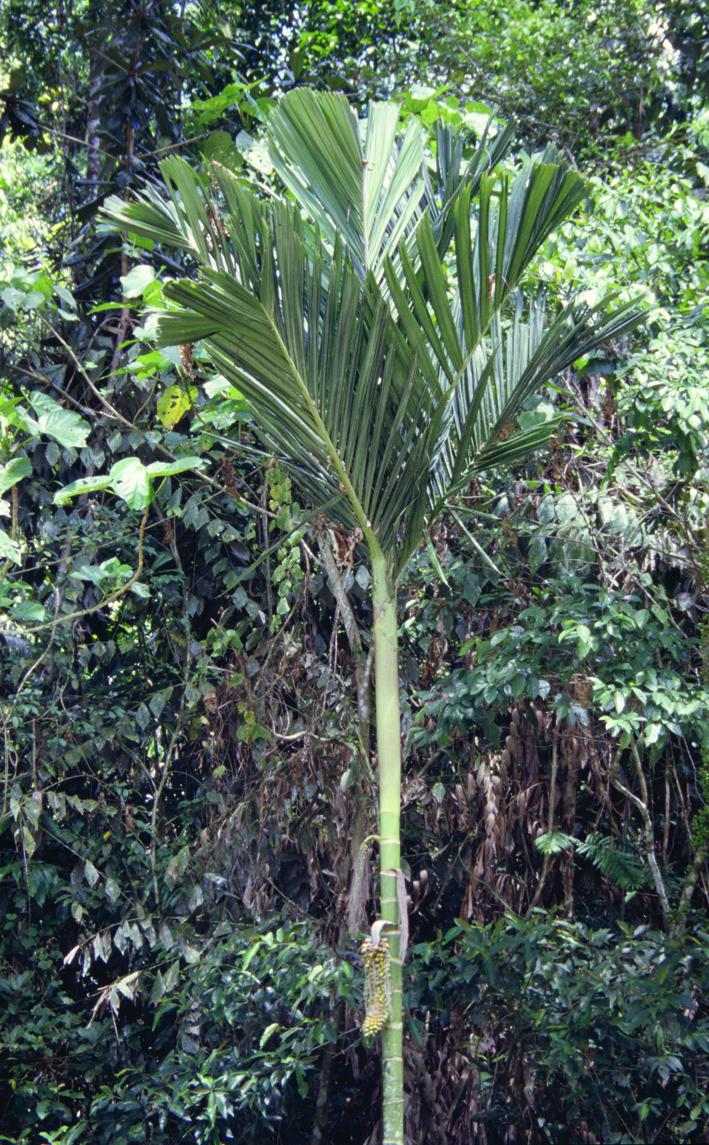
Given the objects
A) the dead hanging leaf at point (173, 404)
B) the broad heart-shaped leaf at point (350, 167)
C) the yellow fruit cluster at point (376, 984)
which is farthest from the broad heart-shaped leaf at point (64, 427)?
the yellow fruit cluster at point (376, 984)

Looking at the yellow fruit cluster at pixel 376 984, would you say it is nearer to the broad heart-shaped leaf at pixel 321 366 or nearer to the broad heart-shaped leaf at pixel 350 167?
the broad heart-shaped leaf at pixel 321 366

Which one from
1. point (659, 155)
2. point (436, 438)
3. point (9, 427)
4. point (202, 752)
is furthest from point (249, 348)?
point (659, 155)

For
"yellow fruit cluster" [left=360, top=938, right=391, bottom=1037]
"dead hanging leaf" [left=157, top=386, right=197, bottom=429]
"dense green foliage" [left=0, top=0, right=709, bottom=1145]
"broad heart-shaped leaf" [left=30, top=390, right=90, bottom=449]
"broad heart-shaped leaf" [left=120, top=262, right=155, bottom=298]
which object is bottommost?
"yellow fruit cluster" [left=360, top=938, right=391, bottom=1037]

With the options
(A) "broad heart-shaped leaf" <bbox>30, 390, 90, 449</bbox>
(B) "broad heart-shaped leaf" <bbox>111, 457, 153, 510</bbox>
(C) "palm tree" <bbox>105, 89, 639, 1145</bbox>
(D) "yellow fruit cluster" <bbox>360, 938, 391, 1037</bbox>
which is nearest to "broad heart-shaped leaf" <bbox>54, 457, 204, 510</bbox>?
(B) "broad heart-shaped leaf" <bbox>111, 457, 153, 510</bbox>

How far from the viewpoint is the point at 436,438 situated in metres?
2.64

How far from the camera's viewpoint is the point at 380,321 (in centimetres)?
253

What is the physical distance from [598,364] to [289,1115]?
262cm

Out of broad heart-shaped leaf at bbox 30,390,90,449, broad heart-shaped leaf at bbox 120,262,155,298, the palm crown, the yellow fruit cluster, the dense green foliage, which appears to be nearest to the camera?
the yellow fruit cluster

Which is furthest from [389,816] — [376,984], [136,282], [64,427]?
[136,282]

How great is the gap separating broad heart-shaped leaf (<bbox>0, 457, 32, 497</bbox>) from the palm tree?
126cm

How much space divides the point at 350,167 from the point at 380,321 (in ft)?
1.26

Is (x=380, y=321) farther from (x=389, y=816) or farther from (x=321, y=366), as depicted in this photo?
(x=389, y=816)

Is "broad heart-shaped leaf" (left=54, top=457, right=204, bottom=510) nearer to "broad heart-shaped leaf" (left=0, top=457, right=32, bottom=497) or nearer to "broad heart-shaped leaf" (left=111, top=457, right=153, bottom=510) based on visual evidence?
"broad heart-shaped leaf" (left=111, top=457, right=153, bottom=510)

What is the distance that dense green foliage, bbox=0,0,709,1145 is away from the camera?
3238mm
